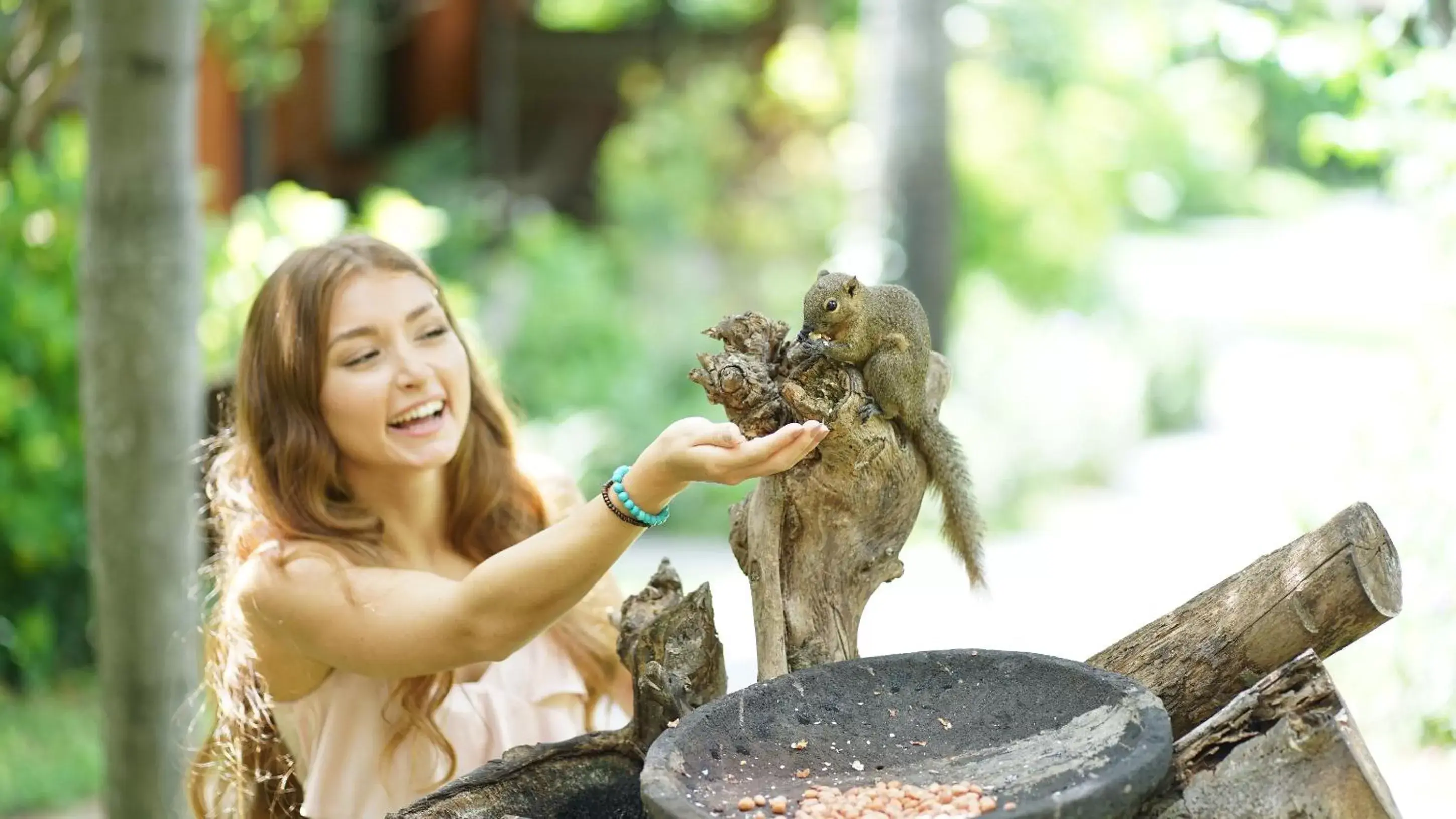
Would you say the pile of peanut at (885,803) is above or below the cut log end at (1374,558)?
below

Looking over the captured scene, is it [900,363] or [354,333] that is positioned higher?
[354,333]

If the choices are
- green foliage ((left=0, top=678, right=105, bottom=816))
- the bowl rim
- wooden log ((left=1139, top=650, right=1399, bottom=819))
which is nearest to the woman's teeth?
the bowl rim

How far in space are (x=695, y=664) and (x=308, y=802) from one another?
0.72 meters

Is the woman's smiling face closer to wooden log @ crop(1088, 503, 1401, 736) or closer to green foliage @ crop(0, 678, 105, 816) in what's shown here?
wooden log @ crop(1088, 503, 1401, 736)

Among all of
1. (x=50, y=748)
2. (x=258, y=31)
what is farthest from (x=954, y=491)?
(x=258, y=31)

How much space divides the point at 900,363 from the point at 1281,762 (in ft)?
2.38

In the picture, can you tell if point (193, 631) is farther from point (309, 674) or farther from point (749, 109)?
point (749, 109)

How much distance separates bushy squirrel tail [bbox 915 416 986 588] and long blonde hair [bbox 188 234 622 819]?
67 cm

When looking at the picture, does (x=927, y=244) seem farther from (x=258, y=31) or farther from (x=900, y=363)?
(x=900, y=363)

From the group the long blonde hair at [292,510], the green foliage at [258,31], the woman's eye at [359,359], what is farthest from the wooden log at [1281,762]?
the green foliage at [258,31]

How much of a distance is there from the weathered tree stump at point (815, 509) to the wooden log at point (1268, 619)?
33 cm

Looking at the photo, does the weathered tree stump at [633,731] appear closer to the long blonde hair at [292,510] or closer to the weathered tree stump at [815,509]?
the weathered tree stump at [815,509]

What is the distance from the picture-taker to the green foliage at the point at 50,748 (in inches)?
188

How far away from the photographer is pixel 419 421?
7.25ft
